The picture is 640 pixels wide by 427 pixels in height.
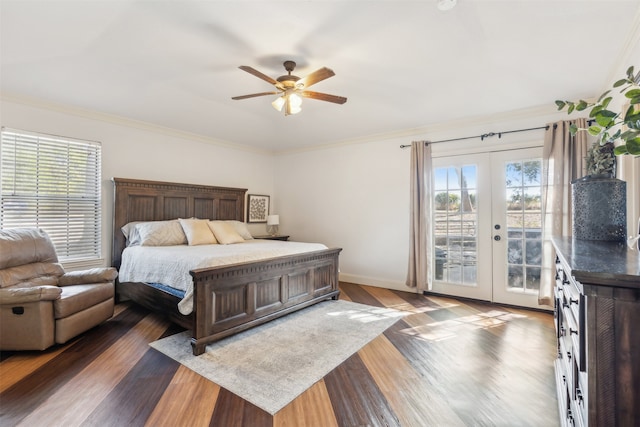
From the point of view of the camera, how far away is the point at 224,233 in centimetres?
433

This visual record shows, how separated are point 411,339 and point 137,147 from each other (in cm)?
441

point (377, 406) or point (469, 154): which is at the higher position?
point (469, 154)

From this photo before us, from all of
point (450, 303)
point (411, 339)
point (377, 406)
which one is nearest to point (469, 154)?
point (450, 303)

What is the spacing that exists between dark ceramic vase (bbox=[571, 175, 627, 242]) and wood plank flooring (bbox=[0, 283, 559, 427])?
114 centimetres

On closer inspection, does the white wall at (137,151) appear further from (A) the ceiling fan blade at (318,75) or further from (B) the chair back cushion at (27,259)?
(A) the ceiling fan blade at (318,75)

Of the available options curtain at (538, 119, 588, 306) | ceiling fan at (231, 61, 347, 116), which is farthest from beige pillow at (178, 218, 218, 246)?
curtain at (538, 119, 588, 306)

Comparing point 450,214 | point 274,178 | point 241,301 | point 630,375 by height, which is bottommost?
point 241,301

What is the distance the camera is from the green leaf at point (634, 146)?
0.96 meters

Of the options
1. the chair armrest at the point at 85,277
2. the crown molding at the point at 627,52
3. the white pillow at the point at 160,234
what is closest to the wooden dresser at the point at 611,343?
the crown molding at the point at 627,52

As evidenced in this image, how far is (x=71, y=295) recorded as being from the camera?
8.94 feet

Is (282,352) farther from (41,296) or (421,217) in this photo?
(421,217)

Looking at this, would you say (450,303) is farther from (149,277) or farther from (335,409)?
(149,277)

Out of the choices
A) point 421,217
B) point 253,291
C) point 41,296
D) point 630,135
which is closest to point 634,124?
point 630,135

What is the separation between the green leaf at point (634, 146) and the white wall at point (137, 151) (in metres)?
4.94
